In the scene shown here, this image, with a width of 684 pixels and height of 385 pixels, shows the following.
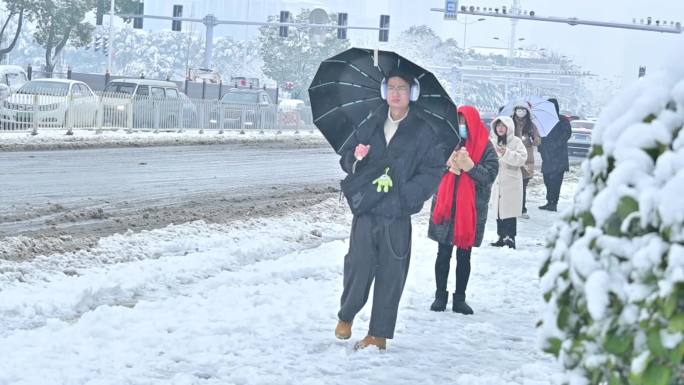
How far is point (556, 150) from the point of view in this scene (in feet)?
64.1

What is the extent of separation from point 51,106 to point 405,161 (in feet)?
80.6

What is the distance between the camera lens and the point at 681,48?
3.10 meters

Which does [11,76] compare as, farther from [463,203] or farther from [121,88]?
[463,203]

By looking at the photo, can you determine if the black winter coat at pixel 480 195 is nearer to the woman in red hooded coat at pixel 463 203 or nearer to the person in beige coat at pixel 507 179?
the woman in red hooded coat at pixel 463 203

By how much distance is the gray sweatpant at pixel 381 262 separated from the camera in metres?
7.66

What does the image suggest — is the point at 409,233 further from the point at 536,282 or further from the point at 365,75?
the point at 536,282

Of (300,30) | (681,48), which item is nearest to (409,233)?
(681,48)

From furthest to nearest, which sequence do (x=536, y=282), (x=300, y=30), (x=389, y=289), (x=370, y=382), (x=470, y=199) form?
(x=300, y=30), (x=536, y=282), (x=470, y=199), (x=389, y=289), (x=370, y=382)

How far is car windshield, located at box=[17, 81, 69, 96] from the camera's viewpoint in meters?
32.0

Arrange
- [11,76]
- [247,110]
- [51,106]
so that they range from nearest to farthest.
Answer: [51,106], [247,110], [11,76]

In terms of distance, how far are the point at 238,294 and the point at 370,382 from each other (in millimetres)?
2788

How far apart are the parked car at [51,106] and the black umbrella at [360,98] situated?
22669mm

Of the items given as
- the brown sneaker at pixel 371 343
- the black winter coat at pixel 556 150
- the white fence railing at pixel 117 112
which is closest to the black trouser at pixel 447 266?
the brown sneaker at pixel 371 343

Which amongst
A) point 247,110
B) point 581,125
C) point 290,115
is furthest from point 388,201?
point 290,115
